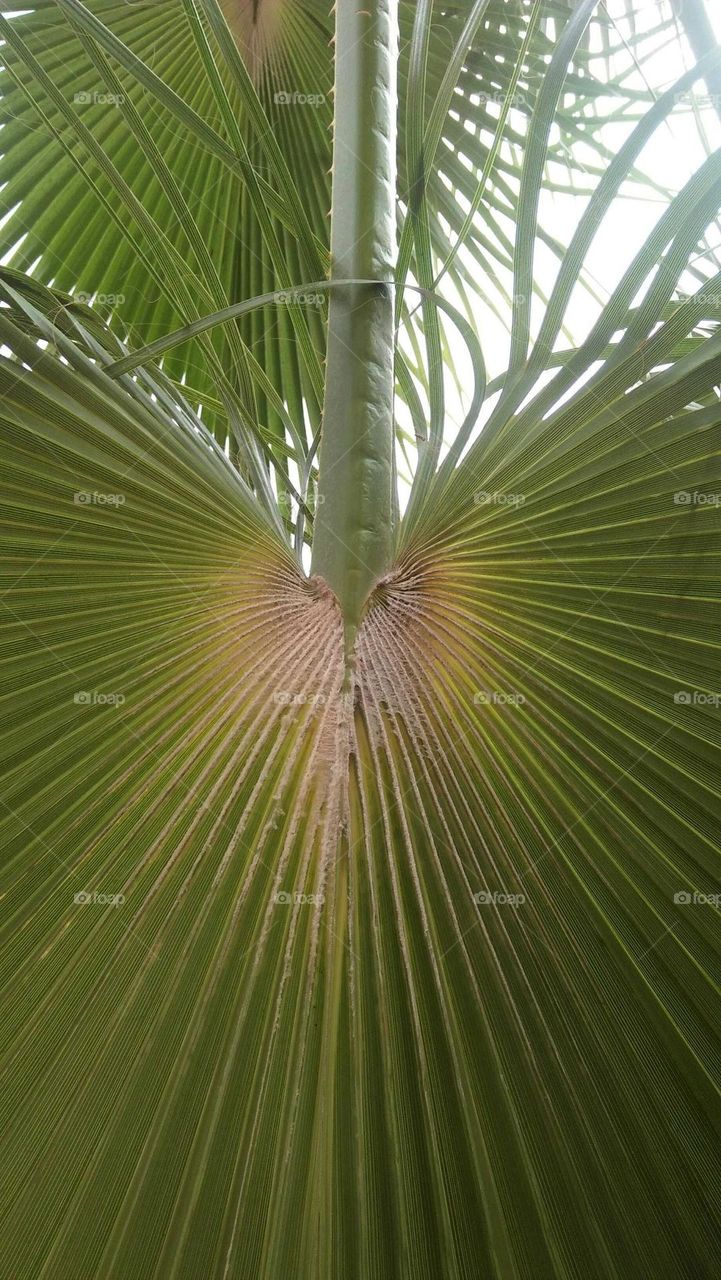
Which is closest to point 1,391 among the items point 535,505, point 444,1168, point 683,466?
point 535,505

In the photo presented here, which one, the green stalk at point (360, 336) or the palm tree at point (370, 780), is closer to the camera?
the palm tree at point (370, 780)

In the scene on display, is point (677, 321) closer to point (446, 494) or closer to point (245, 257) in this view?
point (446, 494)

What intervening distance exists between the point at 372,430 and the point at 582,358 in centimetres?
20

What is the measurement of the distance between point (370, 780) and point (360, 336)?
1.33 ft

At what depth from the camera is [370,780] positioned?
760 mm

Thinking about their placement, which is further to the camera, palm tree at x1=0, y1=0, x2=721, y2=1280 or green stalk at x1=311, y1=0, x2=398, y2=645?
green stalk at x1=311, y1=0, x2=398, y2=645

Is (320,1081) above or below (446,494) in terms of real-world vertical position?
below

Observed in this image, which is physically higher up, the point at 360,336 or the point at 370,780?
the point at 360,336

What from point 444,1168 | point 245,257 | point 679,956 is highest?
point 245,257

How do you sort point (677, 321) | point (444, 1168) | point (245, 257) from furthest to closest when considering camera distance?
point (245, 257)
point (677, 321)
point (444, 1168)

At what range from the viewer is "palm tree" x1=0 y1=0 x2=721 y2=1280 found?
2.05 feet

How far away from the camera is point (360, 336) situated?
81cm

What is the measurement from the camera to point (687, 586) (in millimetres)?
706

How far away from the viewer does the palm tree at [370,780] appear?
2.05 feet
